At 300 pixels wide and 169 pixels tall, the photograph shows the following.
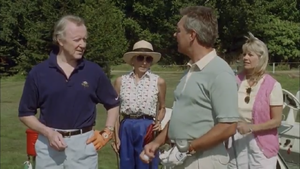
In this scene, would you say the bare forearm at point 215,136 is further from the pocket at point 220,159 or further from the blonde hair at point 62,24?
the blonde hair at point 62,24

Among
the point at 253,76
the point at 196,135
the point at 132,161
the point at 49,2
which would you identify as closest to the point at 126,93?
the point at 132,161

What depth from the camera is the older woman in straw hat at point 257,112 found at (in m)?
4.60

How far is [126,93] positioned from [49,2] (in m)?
26.2

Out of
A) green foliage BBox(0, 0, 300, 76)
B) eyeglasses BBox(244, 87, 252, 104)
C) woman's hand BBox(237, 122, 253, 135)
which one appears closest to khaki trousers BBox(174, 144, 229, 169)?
woman's hand BBox(237, 122, 253, 135)

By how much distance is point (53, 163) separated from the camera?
398 cm

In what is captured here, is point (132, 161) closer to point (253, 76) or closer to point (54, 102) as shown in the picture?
point (253, 76)

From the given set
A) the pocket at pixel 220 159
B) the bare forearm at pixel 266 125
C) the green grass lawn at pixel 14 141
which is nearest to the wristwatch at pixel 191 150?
the pocket at pixel 220 159

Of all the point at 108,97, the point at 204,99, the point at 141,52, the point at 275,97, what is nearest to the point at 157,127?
the point at 141,52

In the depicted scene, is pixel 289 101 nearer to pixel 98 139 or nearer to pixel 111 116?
pixel 111 116

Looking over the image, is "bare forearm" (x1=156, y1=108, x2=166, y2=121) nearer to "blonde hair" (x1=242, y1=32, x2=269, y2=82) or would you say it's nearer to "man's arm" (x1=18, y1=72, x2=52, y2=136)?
"blonde hair" (x1=242, y1=32, x2=269, y2=82)

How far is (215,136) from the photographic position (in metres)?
3.18

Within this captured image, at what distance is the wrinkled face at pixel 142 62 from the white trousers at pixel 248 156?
1.64 metres

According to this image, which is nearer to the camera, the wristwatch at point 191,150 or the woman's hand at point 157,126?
the wristwatch at point 191,150

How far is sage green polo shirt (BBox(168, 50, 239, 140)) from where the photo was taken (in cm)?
314
